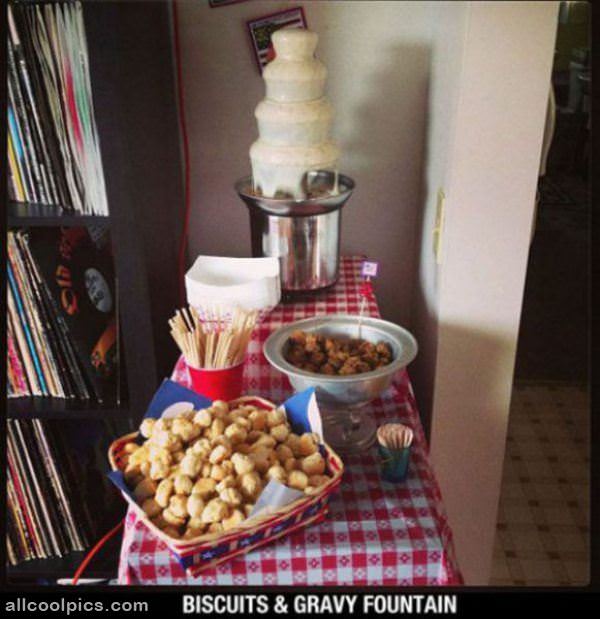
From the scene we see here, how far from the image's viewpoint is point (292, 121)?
1.14 metres

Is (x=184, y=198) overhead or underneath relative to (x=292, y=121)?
underneath

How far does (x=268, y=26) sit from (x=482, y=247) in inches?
24.3

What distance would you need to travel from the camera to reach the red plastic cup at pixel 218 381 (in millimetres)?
986

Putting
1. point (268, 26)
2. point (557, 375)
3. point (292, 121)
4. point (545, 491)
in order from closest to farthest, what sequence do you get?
point (292, 121) → point (268, 26) → point (545, 491) → point (557, 375)

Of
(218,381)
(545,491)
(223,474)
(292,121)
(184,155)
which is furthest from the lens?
(545,491)

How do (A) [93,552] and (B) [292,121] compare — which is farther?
(A) [93,552]

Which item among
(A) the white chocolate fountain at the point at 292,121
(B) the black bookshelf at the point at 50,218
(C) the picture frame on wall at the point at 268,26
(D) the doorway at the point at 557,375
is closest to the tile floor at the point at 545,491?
(D) the doorway at the point at 557,375

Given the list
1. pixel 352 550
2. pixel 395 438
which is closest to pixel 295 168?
pixel 395 438

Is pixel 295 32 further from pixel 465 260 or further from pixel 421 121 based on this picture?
pixel 465 260

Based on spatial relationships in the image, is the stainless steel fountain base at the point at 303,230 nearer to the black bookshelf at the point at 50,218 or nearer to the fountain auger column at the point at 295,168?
the fountain auger column at the point at 295,168

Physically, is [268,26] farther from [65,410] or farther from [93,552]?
[93,552]

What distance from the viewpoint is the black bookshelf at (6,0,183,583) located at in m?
0.95

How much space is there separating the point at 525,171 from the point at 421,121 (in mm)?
413

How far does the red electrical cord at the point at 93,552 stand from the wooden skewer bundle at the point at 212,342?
0.54 m
